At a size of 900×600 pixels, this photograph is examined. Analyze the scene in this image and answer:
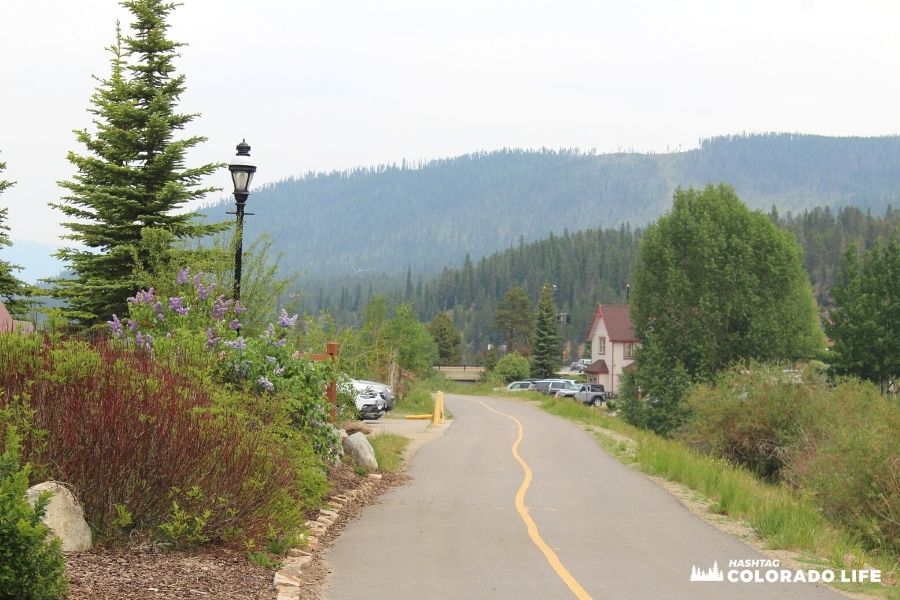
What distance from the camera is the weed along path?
8.79 metres

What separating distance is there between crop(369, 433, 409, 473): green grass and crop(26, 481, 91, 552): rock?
1034 centimetres

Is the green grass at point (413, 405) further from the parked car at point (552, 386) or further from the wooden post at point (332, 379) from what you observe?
the wooden post at point (332, 379)

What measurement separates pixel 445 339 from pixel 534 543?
407 ft

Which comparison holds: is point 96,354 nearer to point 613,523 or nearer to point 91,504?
point 91,504

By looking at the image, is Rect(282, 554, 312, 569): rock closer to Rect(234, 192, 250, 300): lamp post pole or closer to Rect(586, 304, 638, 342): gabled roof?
Rect(234, 192, 250, 300): lamp post pole

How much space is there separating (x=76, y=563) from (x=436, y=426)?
26.5 meters

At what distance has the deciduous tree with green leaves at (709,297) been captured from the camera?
55312mm

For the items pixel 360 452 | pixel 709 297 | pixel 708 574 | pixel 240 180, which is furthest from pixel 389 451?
pixel 709 297

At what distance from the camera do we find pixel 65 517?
746 centimetres

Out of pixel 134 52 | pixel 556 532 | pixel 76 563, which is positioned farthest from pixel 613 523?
pixel 134 52

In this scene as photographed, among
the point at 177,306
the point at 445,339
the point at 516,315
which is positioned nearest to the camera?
the point at 177,306

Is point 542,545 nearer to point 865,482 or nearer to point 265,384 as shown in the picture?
point 265,384

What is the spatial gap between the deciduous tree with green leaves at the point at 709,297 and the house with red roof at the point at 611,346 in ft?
111

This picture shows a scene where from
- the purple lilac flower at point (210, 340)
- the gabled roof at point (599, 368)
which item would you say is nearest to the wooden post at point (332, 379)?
the purple lilac flower at point (210, 340)
